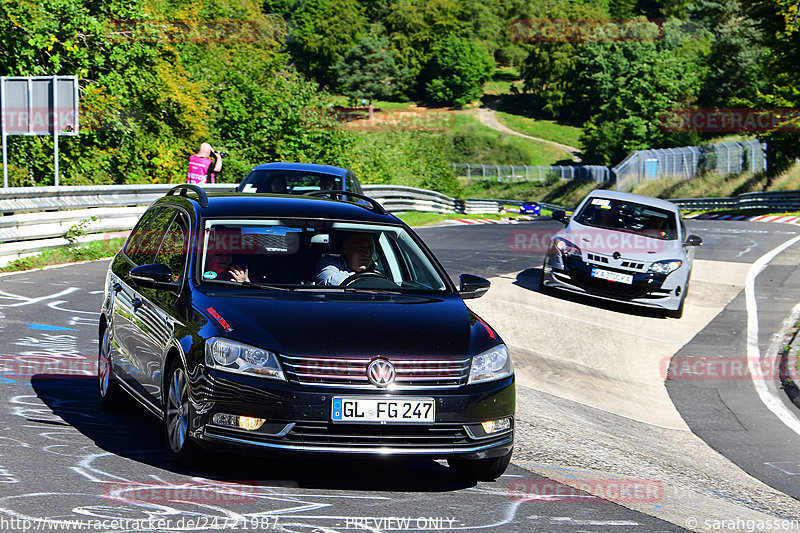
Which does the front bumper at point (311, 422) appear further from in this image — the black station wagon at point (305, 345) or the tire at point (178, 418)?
the tire at point (178, 418)

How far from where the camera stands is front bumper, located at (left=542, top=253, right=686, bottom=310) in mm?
16047

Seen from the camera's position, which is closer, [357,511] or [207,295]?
[357,511]

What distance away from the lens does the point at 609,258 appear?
1641cm

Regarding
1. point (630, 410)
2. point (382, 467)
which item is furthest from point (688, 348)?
point (382, 467)

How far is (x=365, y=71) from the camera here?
158 metres

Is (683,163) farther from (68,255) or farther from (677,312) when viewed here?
(68,255)

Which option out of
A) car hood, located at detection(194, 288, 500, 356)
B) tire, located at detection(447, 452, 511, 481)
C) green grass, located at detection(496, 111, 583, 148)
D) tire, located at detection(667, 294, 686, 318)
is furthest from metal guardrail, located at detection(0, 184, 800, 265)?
green grass, located at detection(496, 111, 583, 148)

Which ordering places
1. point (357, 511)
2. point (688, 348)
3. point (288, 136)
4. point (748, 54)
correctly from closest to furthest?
point (357, 511), point (688, 348), point (288, 136), point (748, 54)

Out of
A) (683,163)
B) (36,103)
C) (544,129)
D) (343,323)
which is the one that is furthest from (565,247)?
(544,129)

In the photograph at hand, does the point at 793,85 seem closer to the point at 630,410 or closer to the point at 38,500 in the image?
the point at 630,410

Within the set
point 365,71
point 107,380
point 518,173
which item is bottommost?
point 518,173

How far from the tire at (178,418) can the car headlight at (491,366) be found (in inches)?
60.3

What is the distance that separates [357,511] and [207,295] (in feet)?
5.31

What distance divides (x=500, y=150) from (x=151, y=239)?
4911 inches
